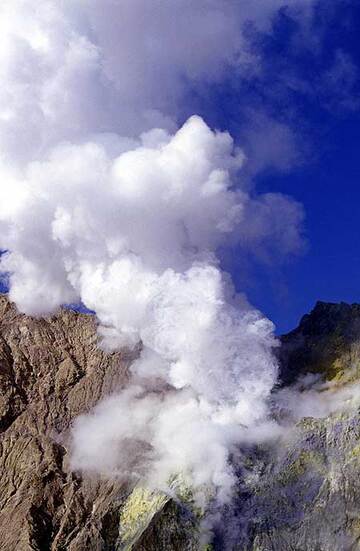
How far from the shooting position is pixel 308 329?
135250 mm

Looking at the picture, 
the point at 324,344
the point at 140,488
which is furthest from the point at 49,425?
the point at 324,344

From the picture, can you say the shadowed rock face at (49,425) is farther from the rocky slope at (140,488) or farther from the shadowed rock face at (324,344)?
the shadowed rock face at (324,344)

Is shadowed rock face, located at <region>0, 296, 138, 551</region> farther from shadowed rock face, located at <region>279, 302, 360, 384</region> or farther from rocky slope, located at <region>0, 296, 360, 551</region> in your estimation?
shadowed rock face, located at <region>279, 302, 360, 384</region>

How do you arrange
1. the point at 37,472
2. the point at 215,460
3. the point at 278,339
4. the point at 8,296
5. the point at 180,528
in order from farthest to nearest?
1. the point at 8,296
2. the point at 278,339
3. the point at 37,472
4. the point at 215,460
5. the point at 180,528

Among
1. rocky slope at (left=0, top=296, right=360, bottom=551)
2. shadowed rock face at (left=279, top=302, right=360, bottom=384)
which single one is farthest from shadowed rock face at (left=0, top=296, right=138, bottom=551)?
shadowed rock face at (left=279, top=302, right=360, bottom=384)

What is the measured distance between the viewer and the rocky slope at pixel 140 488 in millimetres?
106250

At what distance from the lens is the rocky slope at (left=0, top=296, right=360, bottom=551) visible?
349 ft

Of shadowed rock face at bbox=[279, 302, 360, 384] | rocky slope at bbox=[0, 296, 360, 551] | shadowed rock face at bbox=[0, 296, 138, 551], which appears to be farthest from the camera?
shadowed rock face at bbox=[279, 302, 360, 384]

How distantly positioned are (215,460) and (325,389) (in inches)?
774

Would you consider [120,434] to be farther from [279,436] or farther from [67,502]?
[279,436]

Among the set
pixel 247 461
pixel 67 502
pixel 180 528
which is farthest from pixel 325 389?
pixel 67 502

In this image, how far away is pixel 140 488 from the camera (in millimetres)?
114625

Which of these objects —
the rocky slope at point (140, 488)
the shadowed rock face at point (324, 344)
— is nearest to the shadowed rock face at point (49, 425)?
the rocky slope at point (140, 488)

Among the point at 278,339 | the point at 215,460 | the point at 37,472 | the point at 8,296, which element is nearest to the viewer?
the point at 215,460
